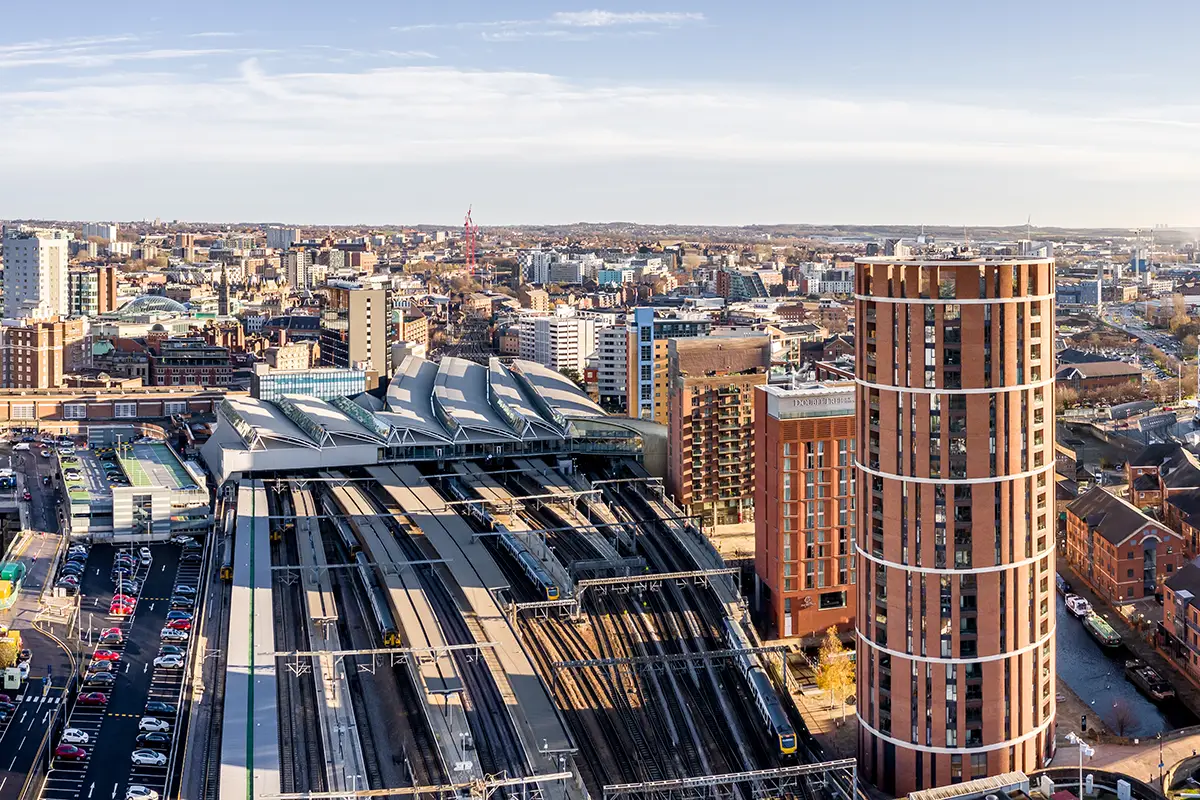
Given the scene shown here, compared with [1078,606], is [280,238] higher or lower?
higher

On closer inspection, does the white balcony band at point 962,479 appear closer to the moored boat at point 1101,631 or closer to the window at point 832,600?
the window at point 832,600

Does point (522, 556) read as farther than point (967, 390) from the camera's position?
Yes

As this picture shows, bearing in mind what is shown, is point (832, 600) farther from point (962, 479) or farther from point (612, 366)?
point (612, 366)

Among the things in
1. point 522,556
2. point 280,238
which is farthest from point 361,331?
point 280,238

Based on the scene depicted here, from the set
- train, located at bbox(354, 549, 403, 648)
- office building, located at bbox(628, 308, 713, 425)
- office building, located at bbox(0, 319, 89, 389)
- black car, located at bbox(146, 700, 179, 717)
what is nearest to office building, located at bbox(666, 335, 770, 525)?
train, located at bbox(354, 549, 403, 648)

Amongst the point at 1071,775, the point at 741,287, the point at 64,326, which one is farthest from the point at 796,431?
the point at 741,287

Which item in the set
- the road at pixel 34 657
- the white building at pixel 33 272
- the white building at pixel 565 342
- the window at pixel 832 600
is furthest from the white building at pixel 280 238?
the window at pixel 832 600

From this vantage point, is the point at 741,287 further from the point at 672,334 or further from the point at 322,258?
the point at 672,334

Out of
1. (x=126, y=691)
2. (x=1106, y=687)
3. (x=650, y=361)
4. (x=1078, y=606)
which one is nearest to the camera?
(x=126, y=691)
